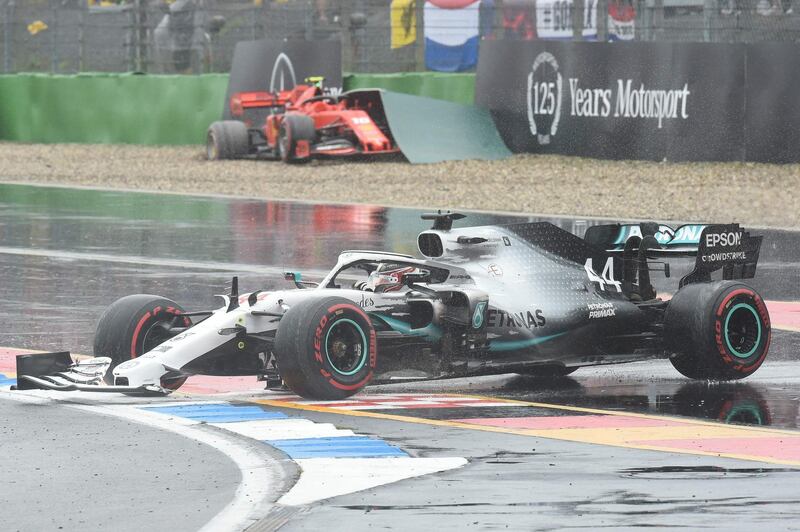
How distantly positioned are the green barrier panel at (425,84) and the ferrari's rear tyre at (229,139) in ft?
9.35

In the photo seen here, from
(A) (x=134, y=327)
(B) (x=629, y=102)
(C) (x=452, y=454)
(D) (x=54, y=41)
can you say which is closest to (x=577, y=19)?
(B) (x=629, y=102)

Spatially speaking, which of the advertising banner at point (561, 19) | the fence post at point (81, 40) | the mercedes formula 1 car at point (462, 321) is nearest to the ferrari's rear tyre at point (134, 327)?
the mercedes formula 1 car at point (462, 321)

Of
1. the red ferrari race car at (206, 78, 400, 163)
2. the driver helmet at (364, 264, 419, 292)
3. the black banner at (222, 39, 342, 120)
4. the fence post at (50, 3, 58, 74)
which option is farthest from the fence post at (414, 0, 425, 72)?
the driver helmet at (364, 264, 419, 292)

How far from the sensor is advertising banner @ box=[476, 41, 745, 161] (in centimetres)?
2583

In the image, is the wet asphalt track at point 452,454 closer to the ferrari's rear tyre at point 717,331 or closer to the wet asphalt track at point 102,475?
the wet asphalt track at point 102,475

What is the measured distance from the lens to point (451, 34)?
33688mm

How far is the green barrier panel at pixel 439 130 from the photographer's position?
29.4 meters

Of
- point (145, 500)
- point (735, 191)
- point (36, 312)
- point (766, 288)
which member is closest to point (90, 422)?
point (145, 500)

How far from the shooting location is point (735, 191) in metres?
23.8

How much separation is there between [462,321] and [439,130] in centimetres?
1936

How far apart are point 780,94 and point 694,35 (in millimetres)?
3236

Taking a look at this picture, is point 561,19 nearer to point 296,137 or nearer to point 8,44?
point 296,137

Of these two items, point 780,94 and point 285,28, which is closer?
point 780,94

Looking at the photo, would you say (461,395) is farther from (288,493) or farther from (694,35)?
(694,35)
